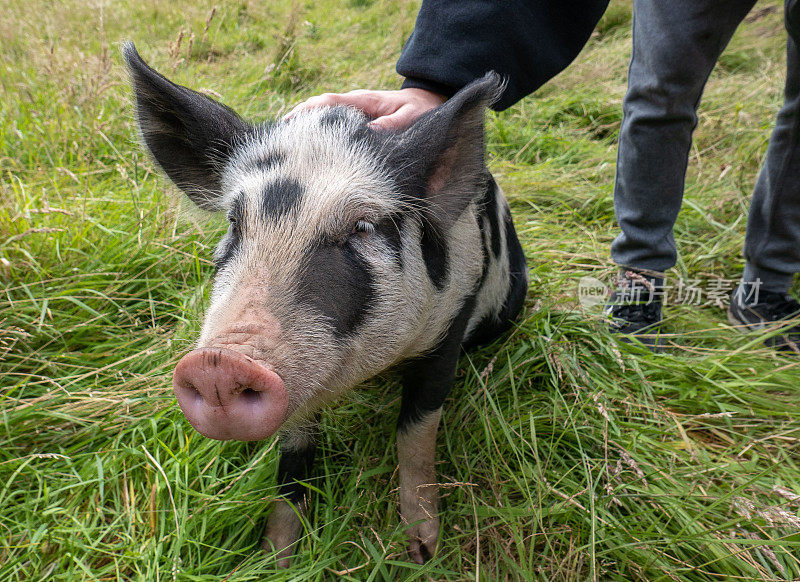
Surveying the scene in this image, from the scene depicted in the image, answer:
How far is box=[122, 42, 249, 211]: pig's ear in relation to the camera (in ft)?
4.93

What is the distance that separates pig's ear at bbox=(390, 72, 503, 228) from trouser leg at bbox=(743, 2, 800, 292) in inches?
69.2

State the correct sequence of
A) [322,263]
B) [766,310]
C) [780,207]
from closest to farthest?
[322,263], [780,207], [766,310]

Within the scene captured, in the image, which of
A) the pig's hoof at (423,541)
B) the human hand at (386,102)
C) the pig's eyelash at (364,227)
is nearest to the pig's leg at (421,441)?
the pig's hoof at (423,541)

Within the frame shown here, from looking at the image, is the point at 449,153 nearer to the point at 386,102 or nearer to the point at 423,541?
the point at 386,102

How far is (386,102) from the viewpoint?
184 centimetres

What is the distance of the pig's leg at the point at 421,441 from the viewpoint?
185cm

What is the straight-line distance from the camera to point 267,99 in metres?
4.23

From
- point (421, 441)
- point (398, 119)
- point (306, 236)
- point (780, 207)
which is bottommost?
point (421, 441)

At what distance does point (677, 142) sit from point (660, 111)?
170 mm

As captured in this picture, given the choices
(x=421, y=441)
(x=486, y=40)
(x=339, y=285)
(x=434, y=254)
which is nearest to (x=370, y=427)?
(x=421, y=441)

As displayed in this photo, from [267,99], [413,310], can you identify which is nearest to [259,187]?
[413,310]

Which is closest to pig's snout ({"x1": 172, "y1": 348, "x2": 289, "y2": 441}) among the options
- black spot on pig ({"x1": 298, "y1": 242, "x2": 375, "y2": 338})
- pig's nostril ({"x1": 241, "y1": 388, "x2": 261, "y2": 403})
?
pig's nostril ({"x1": 241, "y1": 388, "x2": 261, "y2": 403})

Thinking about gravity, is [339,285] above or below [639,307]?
above

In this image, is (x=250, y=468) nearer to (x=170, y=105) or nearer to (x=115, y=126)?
(x=170, y=105)
